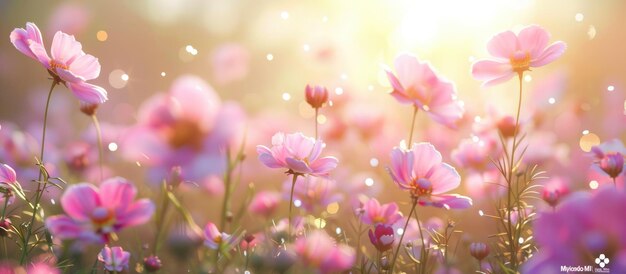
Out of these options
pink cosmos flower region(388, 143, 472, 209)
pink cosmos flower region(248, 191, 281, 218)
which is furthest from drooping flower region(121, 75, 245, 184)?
pink cosmos flower region(248, 191, 281, 218)

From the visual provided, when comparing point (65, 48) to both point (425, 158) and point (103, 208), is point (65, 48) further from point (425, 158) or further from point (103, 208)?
point (425, 158)

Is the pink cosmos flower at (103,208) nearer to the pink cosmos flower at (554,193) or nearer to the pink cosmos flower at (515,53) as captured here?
the pink cosmos flower at (515,53)

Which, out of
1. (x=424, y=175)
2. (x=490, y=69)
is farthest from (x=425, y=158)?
(x=490, y=69)

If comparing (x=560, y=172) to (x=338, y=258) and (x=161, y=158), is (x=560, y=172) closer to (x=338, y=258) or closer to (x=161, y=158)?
(x=338, y=258)

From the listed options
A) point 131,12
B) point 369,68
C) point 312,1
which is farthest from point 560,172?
point 131,12

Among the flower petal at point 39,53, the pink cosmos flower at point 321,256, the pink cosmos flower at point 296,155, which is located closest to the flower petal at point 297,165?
the pink cosmos flower at point 296,155

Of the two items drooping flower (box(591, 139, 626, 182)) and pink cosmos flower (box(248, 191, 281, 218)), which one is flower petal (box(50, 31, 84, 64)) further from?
drooping flower (box(591, 139, 626, 182))
